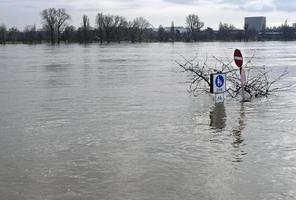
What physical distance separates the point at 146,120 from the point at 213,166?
426 centimetres

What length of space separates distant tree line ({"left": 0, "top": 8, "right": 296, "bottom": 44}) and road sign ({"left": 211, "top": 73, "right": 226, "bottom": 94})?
140 m

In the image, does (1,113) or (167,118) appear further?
(1,113)

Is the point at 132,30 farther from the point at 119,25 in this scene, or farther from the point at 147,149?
the point at 147,149

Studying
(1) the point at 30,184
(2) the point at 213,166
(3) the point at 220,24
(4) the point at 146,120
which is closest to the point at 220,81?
(4) the point at 146,120

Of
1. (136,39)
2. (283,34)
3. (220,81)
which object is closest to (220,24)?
(283,34)

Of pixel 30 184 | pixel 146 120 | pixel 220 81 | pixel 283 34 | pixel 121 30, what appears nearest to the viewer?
pixel 30 184

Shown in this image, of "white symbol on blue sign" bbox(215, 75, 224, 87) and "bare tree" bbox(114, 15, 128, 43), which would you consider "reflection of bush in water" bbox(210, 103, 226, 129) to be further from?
"bare tree" bbox(114, 15, 128, 43)

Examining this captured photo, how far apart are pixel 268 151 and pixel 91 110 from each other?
599 cm

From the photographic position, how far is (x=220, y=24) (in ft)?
618

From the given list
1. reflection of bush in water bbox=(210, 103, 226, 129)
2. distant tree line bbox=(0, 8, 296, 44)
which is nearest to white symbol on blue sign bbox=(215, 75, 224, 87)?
reflection of bush in water bbox=(210, 103, 226, 129)

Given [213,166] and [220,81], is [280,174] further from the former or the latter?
[220,81]

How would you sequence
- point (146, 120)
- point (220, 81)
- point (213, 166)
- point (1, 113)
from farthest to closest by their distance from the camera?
point (220, 81), point (1, 113), point (146, 120), point (213, 166)

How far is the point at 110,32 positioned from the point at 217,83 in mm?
154951

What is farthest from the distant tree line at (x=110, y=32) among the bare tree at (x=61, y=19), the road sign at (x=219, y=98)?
the road sign at (x=219, y=98)
